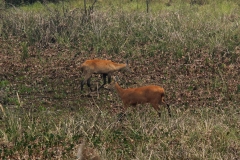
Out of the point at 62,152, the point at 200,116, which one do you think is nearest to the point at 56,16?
the point at 200,116

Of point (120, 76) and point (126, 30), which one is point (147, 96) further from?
point (126, 30)

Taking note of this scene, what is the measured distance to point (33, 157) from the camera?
645 centimetres

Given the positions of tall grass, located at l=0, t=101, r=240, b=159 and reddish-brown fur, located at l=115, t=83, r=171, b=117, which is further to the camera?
reddish-brown fur, located at l=115, t=83, r=171, b=117

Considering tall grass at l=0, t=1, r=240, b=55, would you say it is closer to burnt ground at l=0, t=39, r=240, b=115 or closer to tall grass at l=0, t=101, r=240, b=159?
burnt ground at l=0, t=39, r=240, b=115

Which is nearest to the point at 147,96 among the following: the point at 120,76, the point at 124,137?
the point at 124,137

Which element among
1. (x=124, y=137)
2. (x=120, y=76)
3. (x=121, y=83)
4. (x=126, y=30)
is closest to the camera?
(x=124, y=137)

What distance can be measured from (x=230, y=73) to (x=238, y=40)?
1.74 m

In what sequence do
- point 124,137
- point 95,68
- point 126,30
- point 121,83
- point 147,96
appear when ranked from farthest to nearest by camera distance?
1. point 126,30
2. point 121,83
3. point 95,68
4. point 147,96
5. point 124,137

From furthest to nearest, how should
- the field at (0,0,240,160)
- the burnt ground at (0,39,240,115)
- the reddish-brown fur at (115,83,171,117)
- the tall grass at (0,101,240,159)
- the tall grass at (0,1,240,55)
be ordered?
the tall grass at (0,1,240,55), the burnt ground at (0,39,240,115), the reddish-brown fur at (115,83,171,117), the field at (0,0,240,160), the tall grass at (0,101,240,159)

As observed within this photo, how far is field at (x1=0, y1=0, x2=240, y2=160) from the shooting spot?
6777mm

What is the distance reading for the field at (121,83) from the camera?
6777 millimetres

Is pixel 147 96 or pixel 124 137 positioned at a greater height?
pixel 147 96

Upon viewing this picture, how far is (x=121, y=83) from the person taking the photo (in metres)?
10.7

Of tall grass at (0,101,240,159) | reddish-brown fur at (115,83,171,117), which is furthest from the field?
reddish-brown fur at (115,83,171,117)
